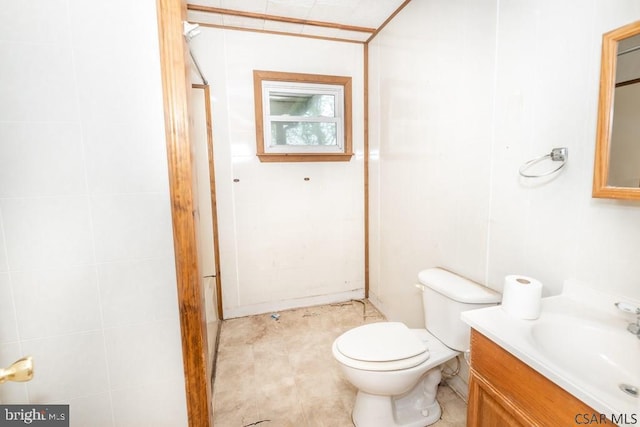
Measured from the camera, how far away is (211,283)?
2.41m

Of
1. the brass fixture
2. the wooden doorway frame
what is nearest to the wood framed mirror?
the wooden doorway frame

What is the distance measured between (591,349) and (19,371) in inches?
60.6

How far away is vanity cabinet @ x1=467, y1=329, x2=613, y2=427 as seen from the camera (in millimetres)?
718

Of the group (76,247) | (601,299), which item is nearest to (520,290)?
(601,299)

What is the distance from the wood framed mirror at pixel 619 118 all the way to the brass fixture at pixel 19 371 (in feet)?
5.53

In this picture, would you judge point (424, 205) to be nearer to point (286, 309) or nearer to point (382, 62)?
point (382, 62)

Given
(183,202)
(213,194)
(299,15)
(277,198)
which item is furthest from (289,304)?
(299,15)

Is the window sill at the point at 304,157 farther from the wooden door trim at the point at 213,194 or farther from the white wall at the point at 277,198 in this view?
the wooden door trim at the point at 213,194

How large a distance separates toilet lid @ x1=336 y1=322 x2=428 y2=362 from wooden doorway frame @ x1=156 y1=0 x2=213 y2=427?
0.67m

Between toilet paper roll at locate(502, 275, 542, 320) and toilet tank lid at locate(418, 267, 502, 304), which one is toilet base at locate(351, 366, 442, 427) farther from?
toilet paper roll at locate(502, 275, 542, 320)

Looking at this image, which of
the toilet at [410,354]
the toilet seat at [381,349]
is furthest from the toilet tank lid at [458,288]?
the toilet seat at [381,349]

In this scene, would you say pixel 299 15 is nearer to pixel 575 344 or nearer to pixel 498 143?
pixel 498 143

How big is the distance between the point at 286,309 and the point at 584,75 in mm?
2602

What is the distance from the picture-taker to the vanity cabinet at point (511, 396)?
0.72 meters
